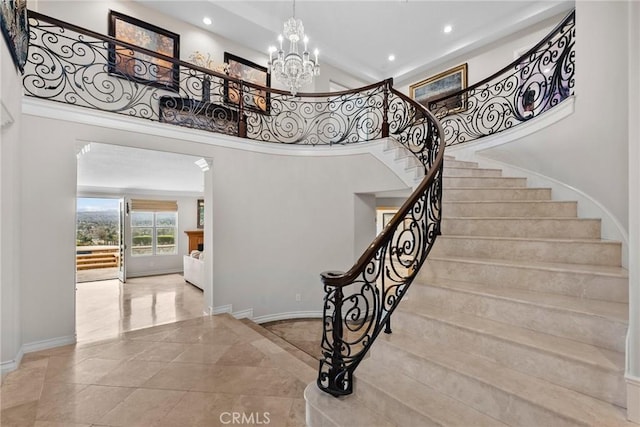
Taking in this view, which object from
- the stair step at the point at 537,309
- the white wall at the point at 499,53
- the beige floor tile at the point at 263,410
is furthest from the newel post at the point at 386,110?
the beige floor tile at the point at 263,410

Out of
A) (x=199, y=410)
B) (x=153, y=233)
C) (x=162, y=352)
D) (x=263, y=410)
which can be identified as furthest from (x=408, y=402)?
(x=153, y=233)

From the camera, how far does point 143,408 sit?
2.19 metres

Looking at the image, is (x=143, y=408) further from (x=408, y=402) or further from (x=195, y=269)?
(x=195, y=269)

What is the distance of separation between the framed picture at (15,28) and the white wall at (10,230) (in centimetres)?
13

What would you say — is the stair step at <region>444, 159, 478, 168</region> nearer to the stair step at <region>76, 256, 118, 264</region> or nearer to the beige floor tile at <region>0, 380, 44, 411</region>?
the beige floor tile at <region>0, 380, 44, 411</region>

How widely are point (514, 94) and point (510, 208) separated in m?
3.16

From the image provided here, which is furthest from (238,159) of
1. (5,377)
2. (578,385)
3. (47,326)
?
(578,385)

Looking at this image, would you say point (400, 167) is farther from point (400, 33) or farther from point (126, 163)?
point (126, 163)

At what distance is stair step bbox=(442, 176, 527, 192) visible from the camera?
148 inches

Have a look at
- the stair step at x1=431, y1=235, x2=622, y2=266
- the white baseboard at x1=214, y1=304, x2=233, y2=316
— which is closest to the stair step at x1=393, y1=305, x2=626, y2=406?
the stair step at x1=431, y1=235, x2=622, y2=266

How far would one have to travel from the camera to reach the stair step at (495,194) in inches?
133

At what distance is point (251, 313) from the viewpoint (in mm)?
4926

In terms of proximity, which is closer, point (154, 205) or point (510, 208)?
point (510, 208)

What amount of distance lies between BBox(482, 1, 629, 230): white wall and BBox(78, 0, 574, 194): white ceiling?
3.29 metres
